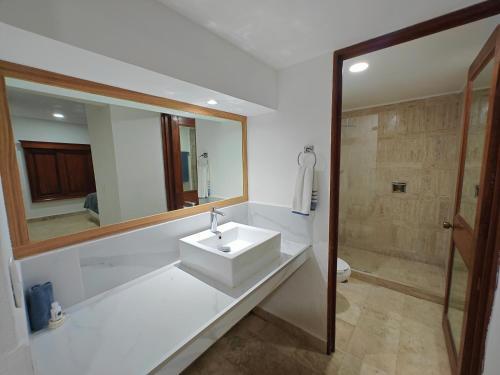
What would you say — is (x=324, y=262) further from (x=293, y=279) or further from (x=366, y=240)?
(x=366, y=240)

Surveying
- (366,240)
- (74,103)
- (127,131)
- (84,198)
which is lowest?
(366,240)

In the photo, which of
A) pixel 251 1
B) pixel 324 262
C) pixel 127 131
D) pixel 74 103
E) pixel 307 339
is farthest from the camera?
pixel 307 339

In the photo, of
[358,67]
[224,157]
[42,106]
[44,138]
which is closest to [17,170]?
[44,138]

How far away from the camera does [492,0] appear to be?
883 mm

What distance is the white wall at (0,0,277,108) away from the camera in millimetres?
641

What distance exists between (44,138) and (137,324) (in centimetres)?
93

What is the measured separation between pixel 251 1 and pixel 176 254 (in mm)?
1392

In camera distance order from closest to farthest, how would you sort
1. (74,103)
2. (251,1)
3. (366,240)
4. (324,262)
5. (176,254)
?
(251,1), (74,103), (176,254), (324,262), (366,240)

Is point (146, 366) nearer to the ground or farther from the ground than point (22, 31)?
nearer to the ground

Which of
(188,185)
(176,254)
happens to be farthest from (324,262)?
(188,185)

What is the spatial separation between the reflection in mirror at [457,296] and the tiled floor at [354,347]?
0.69ft

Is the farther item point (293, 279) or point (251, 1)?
point (293, 279)

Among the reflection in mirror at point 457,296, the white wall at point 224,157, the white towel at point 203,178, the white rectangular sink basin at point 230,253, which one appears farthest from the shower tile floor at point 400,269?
the white towel at point 203,178

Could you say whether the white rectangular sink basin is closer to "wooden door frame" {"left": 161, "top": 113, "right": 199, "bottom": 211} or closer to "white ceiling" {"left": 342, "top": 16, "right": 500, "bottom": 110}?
"wooden door frame" {"left": 161, "top": 113, "right": 199, "bottom": 211}
